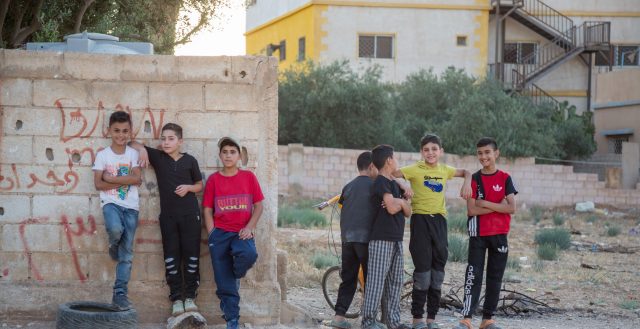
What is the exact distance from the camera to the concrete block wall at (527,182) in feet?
83.9

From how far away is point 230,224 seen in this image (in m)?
7.74

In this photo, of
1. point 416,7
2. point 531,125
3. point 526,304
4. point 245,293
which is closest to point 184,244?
point 245,293

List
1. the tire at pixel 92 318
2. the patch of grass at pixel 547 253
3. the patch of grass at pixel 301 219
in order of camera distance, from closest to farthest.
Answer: the tire at pixel 92 318 < the patch of grass at pixel 547 253 < the patch of grass at pixel 301 219

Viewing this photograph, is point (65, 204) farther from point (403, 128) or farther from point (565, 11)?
point (565, 11)

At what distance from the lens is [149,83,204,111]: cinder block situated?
8.00 m

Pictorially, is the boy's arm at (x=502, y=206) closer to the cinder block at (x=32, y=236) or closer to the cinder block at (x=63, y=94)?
the cinder block at (x=63, y=94)

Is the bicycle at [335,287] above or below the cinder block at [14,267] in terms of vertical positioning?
below

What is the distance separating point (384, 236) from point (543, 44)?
30037mm

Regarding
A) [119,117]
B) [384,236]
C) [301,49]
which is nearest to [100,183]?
[119,117]

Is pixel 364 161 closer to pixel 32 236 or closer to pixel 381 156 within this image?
pixel 381 156

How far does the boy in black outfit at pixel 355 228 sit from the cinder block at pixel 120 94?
6.57 feet

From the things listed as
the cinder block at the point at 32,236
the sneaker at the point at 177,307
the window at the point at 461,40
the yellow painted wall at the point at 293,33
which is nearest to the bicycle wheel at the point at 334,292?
the sneaker at the point at 177,307

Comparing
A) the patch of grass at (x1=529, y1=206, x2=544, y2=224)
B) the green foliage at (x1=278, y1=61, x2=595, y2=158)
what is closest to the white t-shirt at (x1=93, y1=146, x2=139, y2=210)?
the patch of grass at (x1=529, y1=206, x2=544, y2=224)

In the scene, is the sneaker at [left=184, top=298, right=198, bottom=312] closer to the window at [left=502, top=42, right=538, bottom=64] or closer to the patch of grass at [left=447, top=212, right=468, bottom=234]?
the patch of grass at [left=447, top=212, right=468, bottom=234]
